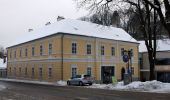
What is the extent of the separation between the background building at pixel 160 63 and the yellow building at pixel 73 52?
6353 millimetres

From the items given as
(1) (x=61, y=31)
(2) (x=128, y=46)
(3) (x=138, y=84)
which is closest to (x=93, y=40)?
(1) (x=61, y=31)

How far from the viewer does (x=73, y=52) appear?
4978 cm

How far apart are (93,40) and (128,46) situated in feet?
37.6

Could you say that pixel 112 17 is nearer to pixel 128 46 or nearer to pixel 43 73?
pixel 43 73

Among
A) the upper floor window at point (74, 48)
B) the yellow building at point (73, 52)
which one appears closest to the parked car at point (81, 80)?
the yellow building at point (73, 52)

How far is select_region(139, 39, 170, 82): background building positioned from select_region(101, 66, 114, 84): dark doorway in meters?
14.8

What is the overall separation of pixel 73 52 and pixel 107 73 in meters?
9.33

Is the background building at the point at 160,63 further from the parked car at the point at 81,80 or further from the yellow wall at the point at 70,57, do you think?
the parked car at the point at 81,80

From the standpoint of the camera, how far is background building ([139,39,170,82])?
218 ft

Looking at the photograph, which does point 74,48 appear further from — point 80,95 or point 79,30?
point 80,95

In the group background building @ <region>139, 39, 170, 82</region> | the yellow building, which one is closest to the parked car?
the yellow building

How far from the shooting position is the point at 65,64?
4825cm

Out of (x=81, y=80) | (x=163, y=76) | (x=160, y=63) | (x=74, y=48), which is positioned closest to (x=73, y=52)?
(x=74, y=48)

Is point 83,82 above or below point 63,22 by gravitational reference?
below
